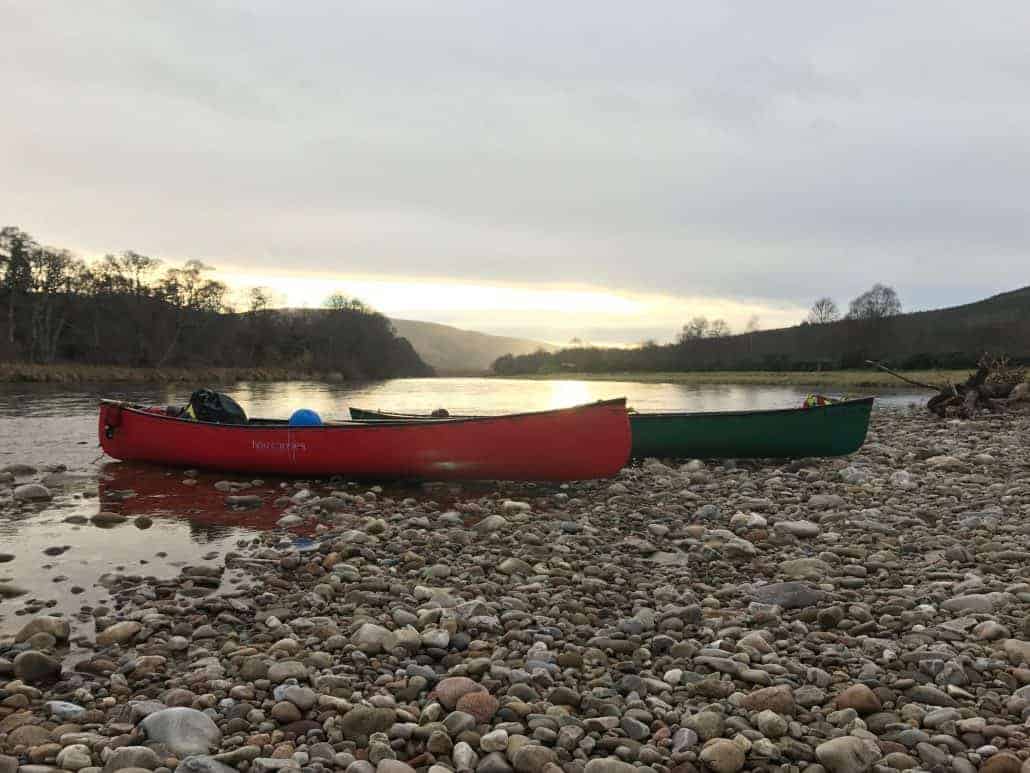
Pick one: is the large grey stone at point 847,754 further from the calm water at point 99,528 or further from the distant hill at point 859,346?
the distant hill at point 859,346

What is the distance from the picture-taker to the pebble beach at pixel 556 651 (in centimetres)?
340

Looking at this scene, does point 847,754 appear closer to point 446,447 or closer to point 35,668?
point 35,668

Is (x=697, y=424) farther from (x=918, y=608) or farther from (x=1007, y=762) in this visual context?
(x=1007, y=762)

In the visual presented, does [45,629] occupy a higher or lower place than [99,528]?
higher

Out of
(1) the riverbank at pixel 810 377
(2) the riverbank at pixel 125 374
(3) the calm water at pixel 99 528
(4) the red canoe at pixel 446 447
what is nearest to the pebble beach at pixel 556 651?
(3) the calm water at pixel 99 528

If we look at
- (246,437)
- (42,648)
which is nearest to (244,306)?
(246,437)

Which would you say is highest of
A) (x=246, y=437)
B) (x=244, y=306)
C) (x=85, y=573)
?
(x=244, y=306)

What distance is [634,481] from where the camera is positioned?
39.0 ft

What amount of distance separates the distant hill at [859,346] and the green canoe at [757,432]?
52.7 metres

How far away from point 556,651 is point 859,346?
89765mm

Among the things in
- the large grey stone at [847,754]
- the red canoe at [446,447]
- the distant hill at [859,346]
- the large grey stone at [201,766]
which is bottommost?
the large grey stone at [201,766]

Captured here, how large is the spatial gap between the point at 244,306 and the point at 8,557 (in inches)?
4008

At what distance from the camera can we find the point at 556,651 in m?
4.64

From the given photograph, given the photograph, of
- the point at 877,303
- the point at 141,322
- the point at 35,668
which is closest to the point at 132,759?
the point at 35,668
